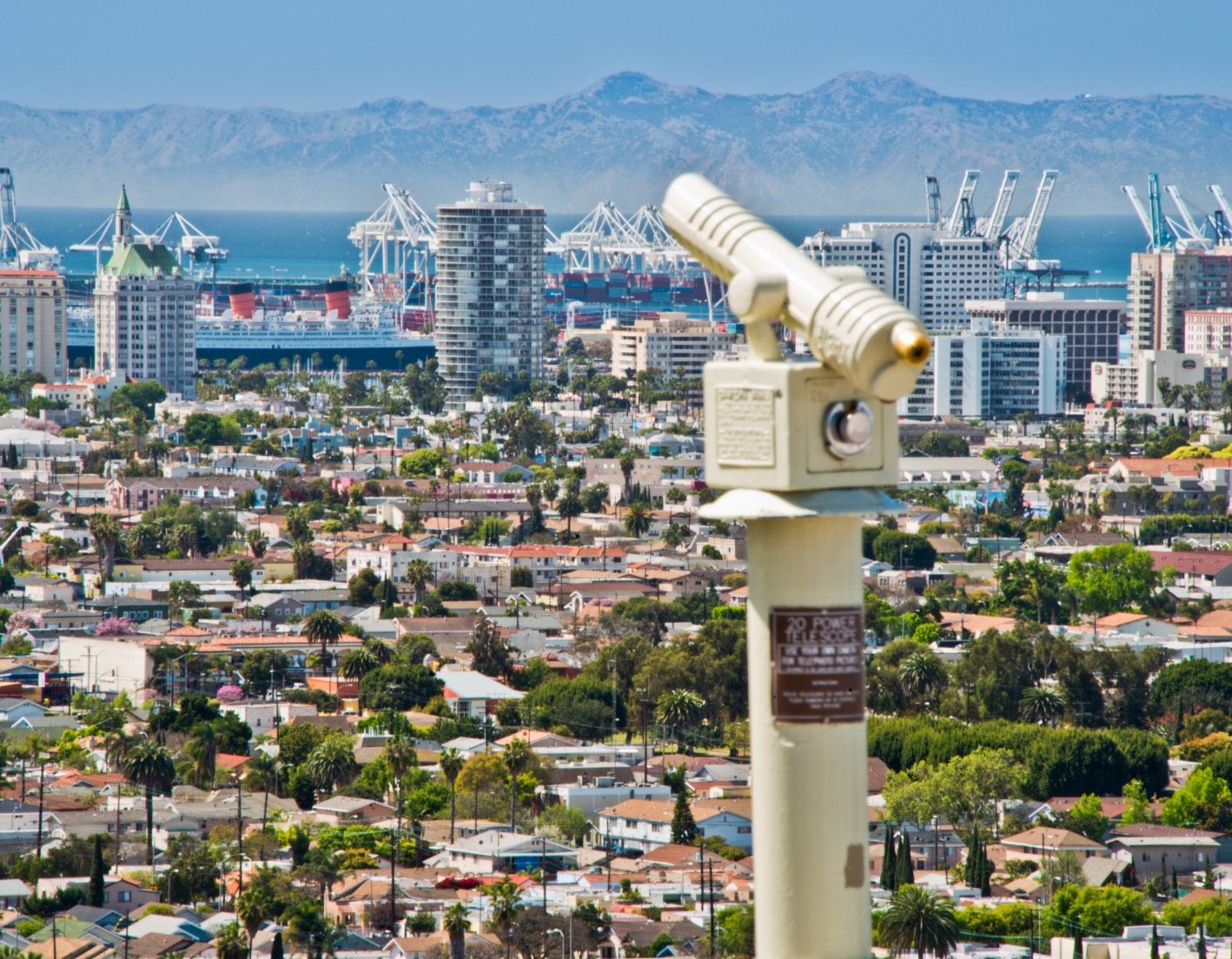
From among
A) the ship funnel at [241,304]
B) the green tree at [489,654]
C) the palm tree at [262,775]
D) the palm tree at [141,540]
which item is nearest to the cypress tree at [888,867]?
the palm tree at [262,775]

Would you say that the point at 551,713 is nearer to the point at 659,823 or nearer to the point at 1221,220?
the point at 659,823

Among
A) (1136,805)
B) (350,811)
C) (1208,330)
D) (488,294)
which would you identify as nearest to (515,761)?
(350,811)

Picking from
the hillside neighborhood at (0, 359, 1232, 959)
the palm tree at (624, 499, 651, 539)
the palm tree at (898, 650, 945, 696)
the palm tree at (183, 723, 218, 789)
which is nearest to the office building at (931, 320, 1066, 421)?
the hillside neighborhood at (0, 359, 1232, 959)

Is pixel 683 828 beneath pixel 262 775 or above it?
beneath

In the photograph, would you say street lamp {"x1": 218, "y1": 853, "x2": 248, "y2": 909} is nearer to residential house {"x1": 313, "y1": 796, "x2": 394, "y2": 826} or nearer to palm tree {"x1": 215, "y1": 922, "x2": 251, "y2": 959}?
residential house {"x1": 313, "y1": 796, "x2": 394, "y2": 826}

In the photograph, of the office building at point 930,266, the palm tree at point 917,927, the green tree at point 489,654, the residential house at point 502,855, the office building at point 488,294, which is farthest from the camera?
the office building at point 930,266

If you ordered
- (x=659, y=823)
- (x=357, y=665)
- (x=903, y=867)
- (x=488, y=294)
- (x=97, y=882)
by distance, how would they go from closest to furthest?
(x=97, y=882) → (x=903, y=867) → (x=659, y=823) → (x=357, y=665) → (x=488, y=294)

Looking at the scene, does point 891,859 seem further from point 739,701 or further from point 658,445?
point 658,445

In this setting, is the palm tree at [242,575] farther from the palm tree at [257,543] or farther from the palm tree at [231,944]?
the palm tree at [231,944]
